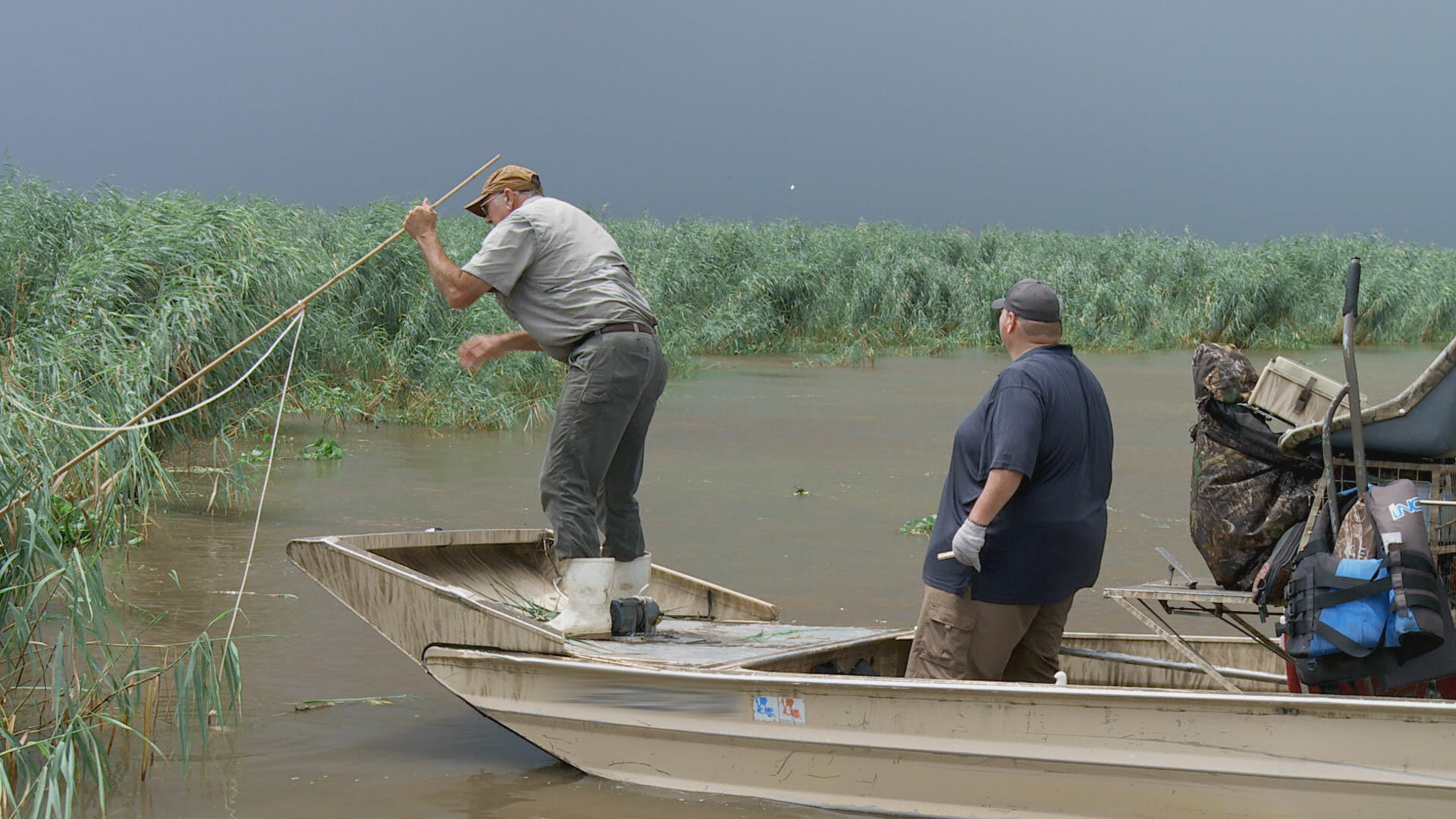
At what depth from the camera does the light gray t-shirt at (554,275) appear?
231 inches

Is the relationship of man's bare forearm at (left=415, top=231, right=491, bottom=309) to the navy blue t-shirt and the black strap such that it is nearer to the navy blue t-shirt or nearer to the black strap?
the navy blue t-shirt

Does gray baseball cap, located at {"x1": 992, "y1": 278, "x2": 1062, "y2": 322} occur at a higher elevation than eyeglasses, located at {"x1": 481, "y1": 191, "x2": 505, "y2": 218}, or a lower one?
lower

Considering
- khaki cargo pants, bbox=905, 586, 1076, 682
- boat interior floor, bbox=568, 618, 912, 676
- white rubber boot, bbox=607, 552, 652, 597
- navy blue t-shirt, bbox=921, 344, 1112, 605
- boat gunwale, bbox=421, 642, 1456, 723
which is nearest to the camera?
boat gunwale, bbox=421, 642, 1456, 723

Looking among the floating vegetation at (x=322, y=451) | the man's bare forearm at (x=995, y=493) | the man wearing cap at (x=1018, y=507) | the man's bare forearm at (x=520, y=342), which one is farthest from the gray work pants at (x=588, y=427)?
the floating vegetation at (x=322, y=451)

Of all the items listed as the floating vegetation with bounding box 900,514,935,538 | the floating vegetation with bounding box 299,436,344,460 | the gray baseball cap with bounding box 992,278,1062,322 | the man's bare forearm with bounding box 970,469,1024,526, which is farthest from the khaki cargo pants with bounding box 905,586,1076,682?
the floating vegetation with bounding box 299,436,344,460

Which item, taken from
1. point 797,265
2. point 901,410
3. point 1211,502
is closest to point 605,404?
point 1211,502

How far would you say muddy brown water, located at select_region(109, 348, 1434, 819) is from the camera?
17.2ft

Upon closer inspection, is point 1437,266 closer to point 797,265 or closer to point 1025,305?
point 797,265

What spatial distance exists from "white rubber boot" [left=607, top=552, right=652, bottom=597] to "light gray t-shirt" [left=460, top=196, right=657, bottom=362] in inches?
35.9

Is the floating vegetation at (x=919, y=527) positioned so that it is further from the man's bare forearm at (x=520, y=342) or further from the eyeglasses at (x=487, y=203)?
the eyeglasses at (x=487, y=203)

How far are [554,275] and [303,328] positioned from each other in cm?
624

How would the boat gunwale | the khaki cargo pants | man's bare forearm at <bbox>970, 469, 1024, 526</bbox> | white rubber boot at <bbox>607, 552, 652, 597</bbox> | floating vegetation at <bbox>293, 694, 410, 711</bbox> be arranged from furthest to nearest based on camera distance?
white rubber boot at <bbox>607, 552, 652, 597</bbox>
floating vegetation at <bbox>293, 694, 410, 711</bbox>
the khaki cargo pants
man's bare forearm at <bbox>970, 469, 1024, 526</bbox>
the boat gunwale

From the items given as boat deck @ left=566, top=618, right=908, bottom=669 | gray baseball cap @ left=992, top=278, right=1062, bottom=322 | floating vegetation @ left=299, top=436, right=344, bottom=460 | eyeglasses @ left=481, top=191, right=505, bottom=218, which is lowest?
floating vegetation @ left=299, top=436, right=344, bottom=460

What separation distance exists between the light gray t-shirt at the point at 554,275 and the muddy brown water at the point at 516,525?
1570 millimetres
